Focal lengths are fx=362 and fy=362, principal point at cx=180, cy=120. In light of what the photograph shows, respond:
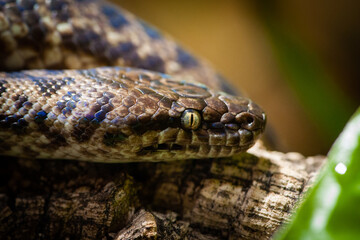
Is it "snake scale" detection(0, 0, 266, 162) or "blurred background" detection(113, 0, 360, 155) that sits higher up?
"blurred background" detection(113, 0, 360, 155)

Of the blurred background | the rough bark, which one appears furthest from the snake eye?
the blurred background

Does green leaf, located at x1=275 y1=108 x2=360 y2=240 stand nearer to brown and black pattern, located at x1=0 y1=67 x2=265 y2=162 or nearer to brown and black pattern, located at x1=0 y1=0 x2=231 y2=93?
brown and black pattern, located at x1=0 y1=67 x2=265 y2=162

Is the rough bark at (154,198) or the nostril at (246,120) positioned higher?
the nostril at (246,120)

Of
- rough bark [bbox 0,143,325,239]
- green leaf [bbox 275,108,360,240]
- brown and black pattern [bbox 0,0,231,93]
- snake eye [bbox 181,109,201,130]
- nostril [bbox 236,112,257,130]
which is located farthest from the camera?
brown and black pattern [bbox 0,0,231,93]

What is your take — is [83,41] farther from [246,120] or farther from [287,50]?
[287,50]

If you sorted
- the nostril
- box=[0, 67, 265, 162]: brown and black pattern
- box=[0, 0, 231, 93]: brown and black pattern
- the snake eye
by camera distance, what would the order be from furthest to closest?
box=[0, 0, 231, 93]: brown and black pattern → the nostril → the snake eye → box=[0, 67, 265, 162]: brown and black pattern

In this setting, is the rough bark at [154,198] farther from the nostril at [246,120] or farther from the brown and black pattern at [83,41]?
the brown and black pattern at [83,41]

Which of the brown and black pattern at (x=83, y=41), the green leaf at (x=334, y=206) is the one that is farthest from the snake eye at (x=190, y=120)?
the brown and black pattern at (x=83, y=41)
